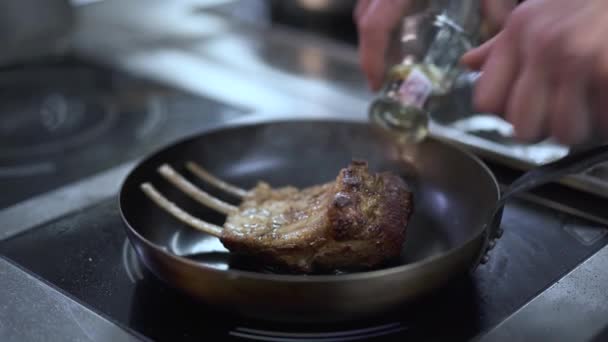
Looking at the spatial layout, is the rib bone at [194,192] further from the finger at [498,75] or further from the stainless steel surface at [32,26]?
the stainless steel surface at [32,26]

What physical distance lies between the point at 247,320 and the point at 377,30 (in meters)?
0.54

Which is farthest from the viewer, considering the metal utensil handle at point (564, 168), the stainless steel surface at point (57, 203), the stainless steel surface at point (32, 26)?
the stainless steel surface at point (32, 26)

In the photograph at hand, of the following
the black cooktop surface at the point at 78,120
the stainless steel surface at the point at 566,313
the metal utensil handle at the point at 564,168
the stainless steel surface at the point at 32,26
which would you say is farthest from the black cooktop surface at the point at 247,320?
the stainless steel surface at the point at 32,26

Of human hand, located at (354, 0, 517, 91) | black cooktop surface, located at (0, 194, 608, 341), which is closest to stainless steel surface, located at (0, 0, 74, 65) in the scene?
black cooktop surface, located at (0, 194, 608, 341)

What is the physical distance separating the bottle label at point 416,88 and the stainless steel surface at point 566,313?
0.32 meters

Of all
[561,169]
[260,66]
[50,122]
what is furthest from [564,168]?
[50,122]

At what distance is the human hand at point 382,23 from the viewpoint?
3.38 feet

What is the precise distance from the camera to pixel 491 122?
1.30m

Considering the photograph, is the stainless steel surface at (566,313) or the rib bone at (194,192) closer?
the stainless steel surface at (566,313)

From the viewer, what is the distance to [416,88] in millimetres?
980

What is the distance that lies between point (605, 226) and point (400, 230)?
1.13 ft

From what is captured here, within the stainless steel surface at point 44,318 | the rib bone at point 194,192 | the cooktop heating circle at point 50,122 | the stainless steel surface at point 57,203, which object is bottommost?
the cooktop heating circle at point 50,122

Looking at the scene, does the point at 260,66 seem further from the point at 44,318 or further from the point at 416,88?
the point at 44,318

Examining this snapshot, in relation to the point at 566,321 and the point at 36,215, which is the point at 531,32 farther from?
the point at 36,215
